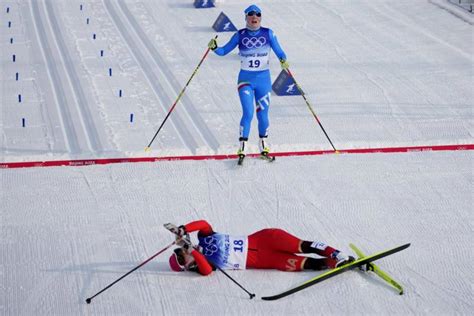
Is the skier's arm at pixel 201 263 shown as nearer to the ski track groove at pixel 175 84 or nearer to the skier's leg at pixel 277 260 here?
the skier's leg at pixel 277 260

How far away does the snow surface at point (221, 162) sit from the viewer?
23.0ft

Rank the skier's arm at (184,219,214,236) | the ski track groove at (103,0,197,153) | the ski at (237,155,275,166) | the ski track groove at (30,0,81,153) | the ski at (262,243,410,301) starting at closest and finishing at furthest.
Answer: the ski at (262,243,410,301), the skier's arm at (184,219,214,236), the ski at (237,155,275,166), the ski track groove at (30,0,81,153), the ski track groove at (103,0,197,153)

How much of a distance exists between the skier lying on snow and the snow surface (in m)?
A: 0.09

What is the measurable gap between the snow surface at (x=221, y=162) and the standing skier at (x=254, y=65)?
0.39 m

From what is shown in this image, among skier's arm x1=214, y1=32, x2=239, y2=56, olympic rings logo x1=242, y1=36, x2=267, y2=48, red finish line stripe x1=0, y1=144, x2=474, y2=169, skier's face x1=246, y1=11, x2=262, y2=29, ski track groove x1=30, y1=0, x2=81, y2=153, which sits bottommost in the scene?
ski track groove x1=30, y1=0, x2=81, y2=153

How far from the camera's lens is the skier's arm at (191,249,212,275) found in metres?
6.98

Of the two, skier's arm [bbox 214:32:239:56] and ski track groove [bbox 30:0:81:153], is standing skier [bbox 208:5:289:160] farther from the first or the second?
ski track groove [bbox 30:0:81:153]

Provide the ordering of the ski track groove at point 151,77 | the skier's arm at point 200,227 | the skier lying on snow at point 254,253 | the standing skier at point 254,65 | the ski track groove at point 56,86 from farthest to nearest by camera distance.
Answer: the ski track groove at point 151,77
the ski track groove at point 56,86
the standing skier at point 254,65
the skier lying on snow at point 254,253
the skier's arm at point 200,227

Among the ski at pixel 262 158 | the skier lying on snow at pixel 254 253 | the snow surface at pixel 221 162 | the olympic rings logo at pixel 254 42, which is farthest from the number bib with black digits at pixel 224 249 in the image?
the olympic rings logo at pixel 254 42

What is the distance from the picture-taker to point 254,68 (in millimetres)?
9250

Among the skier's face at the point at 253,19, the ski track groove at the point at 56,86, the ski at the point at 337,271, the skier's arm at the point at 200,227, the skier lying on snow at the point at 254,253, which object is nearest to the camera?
the ski at the point at 337,271

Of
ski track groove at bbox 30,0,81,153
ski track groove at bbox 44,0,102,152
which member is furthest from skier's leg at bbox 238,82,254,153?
ski track groove at bbox 30,0,81,153

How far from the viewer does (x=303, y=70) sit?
12320 mm

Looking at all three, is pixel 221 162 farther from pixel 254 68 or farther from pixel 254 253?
pixel 254 253
